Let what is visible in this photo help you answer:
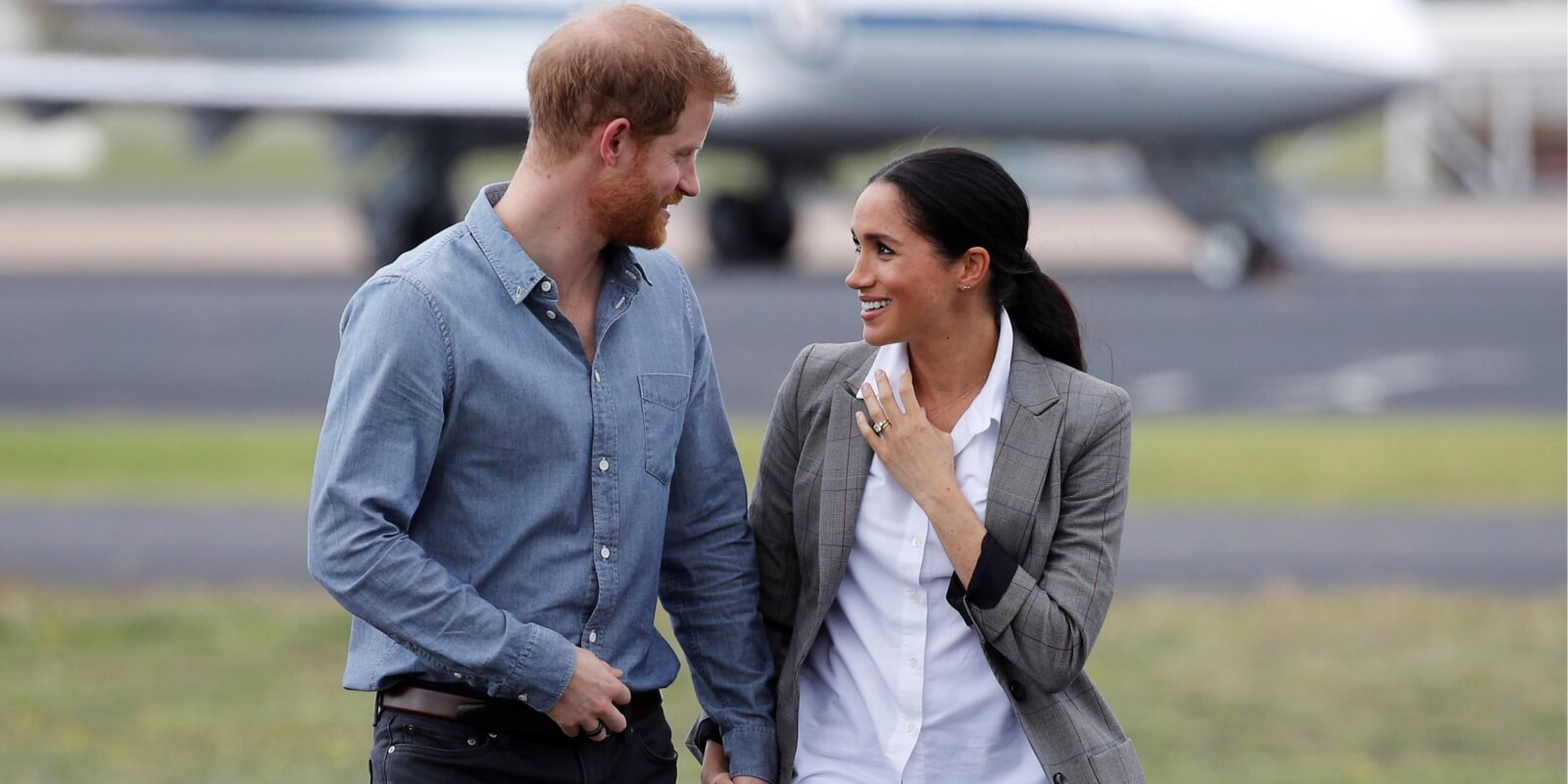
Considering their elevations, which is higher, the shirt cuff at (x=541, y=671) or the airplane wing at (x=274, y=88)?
the airplane wing at (x=274, y=88)

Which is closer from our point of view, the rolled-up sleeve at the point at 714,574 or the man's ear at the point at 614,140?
the man's ear at the point at 614,140

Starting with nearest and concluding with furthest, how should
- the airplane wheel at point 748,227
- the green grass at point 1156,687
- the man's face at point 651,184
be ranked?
the man's face at point 651,184 → the green grass at point 1156,687 → the airplane wheel at point 748,227

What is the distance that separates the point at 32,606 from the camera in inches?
301

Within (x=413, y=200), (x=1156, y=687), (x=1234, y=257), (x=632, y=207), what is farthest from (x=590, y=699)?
(x=413, y=200)

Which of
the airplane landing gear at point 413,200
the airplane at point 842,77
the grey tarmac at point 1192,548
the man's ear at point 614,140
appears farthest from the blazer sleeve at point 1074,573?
the airplane landing gear at point 413,200

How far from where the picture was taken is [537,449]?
8.73 feet

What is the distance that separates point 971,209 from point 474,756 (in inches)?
40.2

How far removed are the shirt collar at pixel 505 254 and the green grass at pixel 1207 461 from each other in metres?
7.69

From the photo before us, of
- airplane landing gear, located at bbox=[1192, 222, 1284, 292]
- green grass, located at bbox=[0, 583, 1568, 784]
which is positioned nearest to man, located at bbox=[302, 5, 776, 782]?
green grass, located at bbox=[0, 583, 1568, 784]

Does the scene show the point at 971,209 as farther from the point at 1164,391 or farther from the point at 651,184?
the point at 1164,391

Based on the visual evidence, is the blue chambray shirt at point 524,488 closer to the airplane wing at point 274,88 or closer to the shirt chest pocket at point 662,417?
the shirt chest pocket at point 662,417

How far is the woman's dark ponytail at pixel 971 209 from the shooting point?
2801 mm

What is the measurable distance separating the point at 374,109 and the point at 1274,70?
414 inches

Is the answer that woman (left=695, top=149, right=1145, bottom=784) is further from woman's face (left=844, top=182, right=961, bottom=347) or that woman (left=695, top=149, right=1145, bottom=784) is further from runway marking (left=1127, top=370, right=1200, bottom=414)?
runway marking (left=1127, top=370, right=1200, bottom=414)
